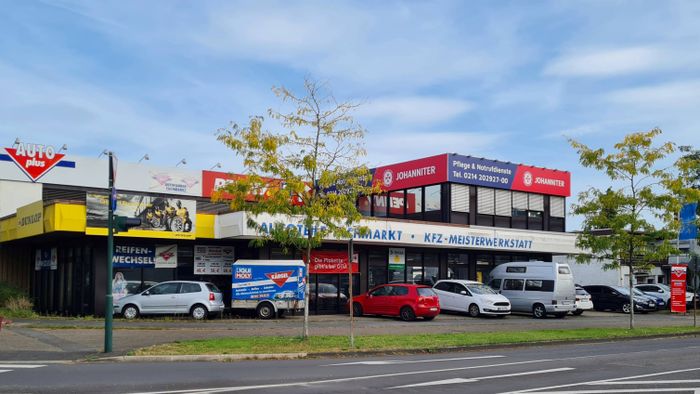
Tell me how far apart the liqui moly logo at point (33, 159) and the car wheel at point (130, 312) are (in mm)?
13419

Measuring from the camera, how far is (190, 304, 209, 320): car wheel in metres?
26.3

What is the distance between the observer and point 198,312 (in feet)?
86.4

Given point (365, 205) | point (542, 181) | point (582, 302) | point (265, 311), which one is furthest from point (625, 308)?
point (265, 311)

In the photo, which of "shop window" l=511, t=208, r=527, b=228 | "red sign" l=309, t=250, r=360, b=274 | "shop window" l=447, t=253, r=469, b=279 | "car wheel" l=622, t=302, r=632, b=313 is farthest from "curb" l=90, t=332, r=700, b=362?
"car wheel" l=622, t=302, r=632, b=313

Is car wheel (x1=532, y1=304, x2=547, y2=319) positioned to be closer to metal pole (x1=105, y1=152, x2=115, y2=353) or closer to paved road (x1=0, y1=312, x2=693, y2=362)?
paved road (x1=0, y1=312, x2=693, y2=362)

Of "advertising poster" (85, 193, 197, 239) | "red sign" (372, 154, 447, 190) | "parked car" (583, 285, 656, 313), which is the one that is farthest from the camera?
"parked car" (583, 285, 656, 313)

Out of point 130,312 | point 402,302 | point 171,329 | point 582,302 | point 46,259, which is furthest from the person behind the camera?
point 582,302

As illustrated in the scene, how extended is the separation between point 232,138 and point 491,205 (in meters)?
23.1

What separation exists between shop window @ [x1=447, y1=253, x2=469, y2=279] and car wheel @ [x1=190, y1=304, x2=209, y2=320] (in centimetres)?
1490

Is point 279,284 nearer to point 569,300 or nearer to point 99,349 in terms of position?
point 99,349

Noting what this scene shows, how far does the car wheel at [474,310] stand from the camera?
31156mm

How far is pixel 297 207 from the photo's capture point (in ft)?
60.2

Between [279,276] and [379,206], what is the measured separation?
43.6 ft

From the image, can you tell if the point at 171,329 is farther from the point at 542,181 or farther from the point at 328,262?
the point at 542,181
